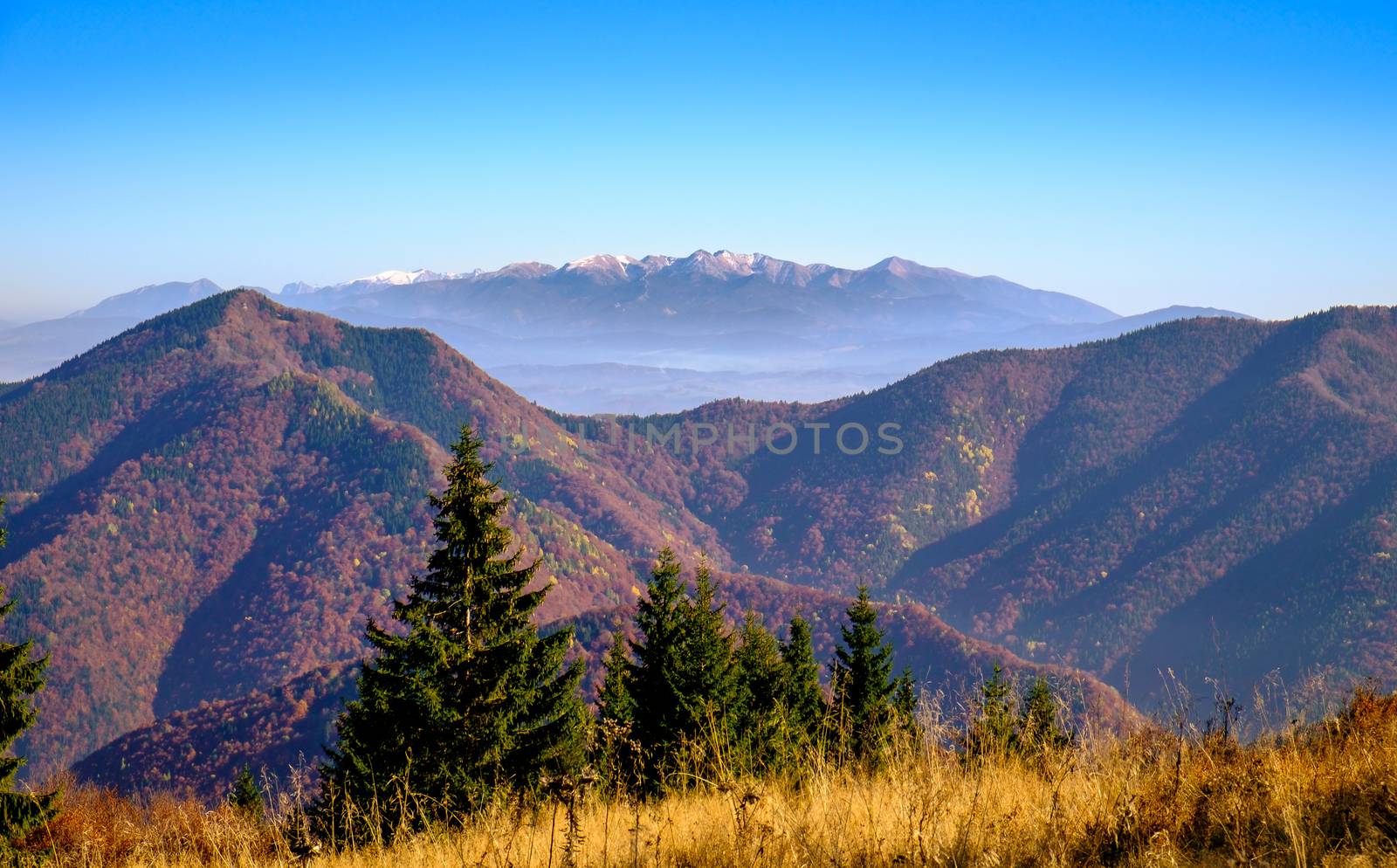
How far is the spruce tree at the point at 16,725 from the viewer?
1212cm

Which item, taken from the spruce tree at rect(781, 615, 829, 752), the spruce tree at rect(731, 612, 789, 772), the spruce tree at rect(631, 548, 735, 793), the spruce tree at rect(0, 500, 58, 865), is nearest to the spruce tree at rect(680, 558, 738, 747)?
the spruce tree at rect(631, 548, 735, 793)

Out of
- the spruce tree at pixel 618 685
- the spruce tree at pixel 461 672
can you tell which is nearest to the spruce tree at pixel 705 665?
the spruce tree at pixel 618 685

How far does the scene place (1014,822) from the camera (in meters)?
5.34

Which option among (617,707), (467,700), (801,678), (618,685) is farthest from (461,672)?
(801,678)

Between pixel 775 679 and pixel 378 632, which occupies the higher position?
pixel 378 632

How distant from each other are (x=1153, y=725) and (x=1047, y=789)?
2539 millimetres

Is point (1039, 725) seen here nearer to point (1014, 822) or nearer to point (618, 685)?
point (618, 685)

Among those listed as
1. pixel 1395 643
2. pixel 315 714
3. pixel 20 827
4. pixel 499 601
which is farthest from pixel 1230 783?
pixel 1395 643

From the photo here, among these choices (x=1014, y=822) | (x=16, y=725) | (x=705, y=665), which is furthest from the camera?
(x=705, y=665)

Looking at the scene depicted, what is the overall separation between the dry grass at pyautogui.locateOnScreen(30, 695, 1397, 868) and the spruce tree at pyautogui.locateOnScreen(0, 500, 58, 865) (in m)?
7.87

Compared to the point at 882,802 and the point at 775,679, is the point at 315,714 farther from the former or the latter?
the point at 882,802

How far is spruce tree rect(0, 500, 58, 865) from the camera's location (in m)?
12.1

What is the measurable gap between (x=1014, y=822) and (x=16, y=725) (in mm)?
13533

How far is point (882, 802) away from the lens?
589cm
